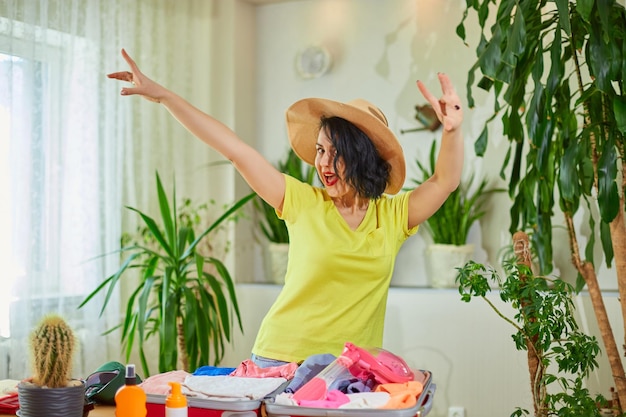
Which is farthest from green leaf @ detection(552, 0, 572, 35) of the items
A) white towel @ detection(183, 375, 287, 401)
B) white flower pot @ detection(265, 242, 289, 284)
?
white flower pot @ detection(265, 242, 289, 284)

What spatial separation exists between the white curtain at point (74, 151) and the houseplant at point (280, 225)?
1.88 feet

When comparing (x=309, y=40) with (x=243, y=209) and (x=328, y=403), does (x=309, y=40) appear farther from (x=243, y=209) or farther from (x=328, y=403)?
(x=328, y=403)

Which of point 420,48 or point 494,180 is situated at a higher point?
point 420,48

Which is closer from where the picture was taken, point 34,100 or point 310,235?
point 310,235

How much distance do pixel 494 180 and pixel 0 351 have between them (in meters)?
2.62

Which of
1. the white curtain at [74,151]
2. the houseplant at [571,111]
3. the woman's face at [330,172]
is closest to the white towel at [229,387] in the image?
the woman's face at [330,172]

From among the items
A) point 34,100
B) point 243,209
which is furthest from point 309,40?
point 34,100

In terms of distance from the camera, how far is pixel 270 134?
16.4ft

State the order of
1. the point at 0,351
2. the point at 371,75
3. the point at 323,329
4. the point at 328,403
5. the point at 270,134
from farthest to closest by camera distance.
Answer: the point at 270,134, the point at 371,75, the point at 0,351, the point at 323,329, the point at 328,403

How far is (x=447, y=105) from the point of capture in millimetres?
2064

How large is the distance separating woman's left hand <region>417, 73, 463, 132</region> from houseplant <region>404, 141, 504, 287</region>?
2063 mm

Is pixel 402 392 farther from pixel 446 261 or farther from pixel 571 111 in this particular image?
pixel 446 261

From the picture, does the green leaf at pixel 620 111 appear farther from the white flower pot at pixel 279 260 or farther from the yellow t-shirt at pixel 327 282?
the white flower pot at pixel 279 260

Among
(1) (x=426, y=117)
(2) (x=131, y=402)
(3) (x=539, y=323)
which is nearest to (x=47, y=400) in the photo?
(2) (x=131, y=402)
